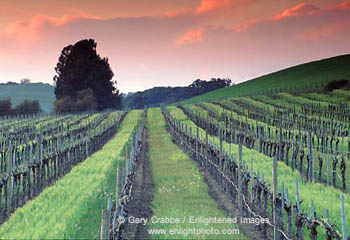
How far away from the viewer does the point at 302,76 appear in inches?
3787

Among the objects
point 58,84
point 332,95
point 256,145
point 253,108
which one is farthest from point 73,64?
point 256,145

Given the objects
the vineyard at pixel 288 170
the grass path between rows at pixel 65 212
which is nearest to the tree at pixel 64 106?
the vineyard at pixel 288 170

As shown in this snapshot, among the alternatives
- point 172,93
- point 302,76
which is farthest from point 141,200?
point 172,93

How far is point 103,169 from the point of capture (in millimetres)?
19094

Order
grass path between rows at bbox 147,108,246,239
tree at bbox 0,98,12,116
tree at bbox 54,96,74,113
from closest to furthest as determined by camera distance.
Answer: grass path between rows at bbox 147,108,246,239 < tree at bbox 0,98,12,116 < tree at bbox 54,96,74,113

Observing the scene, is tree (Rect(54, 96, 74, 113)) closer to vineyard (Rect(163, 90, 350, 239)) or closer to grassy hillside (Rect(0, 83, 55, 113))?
vineyard (Rect(163, 90, 350, 239))

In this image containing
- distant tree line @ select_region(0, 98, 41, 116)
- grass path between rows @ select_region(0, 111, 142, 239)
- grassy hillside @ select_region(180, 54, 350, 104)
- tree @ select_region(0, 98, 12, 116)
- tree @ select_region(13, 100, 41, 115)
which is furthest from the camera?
grassy hillside @ select_region(180, 54, 350, 104)

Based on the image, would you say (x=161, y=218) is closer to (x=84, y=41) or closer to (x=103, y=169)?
(x=103, y=169)

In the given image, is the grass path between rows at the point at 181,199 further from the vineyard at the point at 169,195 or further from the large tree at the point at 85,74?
the large tree at the point at 85,74

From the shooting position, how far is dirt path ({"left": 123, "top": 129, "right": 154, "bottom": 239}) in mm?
12401

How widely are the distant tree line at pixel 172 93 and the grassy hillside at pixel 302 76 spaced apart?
51608mm

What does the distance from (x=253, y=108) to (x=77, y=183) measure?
4782cm

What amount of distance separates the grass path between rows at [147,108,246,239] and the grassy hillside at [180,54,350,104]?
63051 millimetres

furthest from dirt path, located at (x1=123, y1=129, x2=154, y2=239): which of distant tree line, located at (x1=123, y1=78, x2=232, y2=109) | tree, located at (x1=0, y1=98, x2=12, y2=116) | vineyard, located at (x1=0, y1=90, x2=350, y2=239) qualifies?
distant tree line, located at (x1=123, y1=78, x2=232, y2=109)
